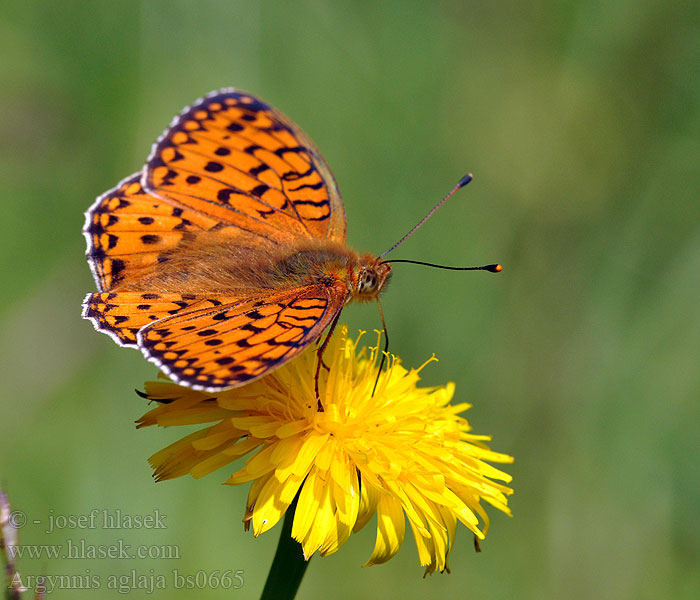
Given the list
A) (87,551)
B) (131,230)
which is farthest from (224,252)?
(87,551)

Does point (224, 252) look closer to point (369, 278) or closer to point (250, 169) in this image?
point (250, 169)

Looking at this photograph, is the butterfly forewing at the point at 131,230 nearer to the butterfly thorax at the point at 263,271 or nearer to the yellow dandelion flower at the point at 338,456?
the butterfly thorax at the point at 263,271

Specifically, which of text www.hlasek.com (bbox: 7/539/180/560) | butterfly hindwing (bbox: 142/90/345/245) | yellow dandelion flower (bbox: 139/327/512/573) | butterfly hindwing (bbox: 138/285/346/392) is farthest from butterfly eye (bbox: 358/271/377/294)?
text www.hlasek.com (bbox: 7/539/180/560)

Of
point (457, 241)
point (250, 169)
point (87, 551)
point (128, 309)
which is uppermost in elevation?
point (250, 169)

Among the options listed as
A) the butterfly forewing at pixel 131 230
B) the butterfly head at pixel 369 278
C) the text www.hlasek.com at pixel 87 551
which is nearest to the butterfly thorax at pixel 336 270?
the butterfly head at pixel 369 278

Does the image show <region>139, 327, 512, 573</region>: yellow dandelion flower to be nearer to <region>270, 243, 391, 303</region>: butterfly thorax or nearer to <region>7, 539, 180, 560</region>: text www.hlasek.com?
<region>270, 243, 391, 303</region>: butterfly thorax

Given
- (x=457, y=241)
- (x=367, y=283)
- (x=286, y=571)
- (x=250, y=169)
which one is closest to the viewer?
(x=286, y=571)
